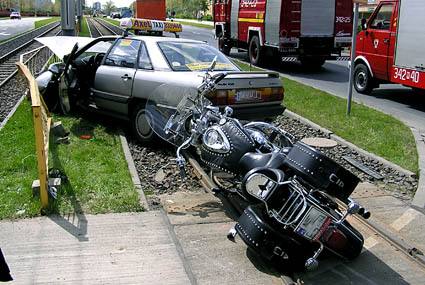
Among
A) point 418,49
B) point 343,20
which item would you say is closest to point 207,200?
point 418,49

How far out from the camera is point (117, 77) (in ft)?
26.5

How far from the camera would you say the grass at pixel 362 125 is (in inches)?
291

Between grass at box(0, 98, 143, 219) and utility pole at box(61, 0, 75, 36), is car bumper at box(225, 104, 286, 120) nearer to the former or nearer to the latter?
grass at box(0, 98, 143, 219)

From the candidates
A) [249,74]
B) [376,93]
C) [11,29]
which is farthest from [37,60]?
[11,29]

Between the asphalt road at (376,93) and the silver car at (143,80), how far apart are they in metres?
3.61

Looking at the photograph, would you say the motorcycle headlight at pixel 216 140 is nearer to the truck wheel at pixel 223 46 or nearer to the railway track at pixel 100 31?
the truck wheel at pixel 223 46

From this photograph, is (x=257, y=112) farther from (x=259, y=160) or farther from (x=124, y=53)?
(x=259, y=160)

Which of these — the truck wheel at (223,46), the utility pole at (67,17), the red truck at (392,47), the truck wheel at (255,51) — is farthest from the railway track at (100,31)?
the red truck at (392,47)

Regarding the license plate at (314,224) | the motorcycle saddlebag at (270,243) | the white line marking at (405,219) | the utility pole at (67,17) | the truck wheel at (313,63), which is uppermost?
the utility pole at (67,17)

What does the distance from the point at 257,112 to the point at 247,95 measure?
0.32 meters

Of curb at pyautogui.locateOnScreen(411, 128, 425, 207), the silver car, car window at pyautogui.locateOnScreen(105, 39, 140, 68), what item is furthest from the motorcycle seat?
car window at pyautogui.locateOnScreen(105, 39, 140, 68)

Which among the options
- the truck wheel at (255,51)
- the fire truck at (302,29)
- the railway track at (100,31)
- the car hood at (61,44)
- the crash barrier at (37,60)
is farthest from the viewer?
the railway track at (100,31)

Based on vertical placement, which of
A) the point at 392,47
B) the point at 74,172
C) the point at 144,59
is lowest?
the point at 74,172

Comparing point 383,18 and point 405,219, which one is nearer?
point 405,219
